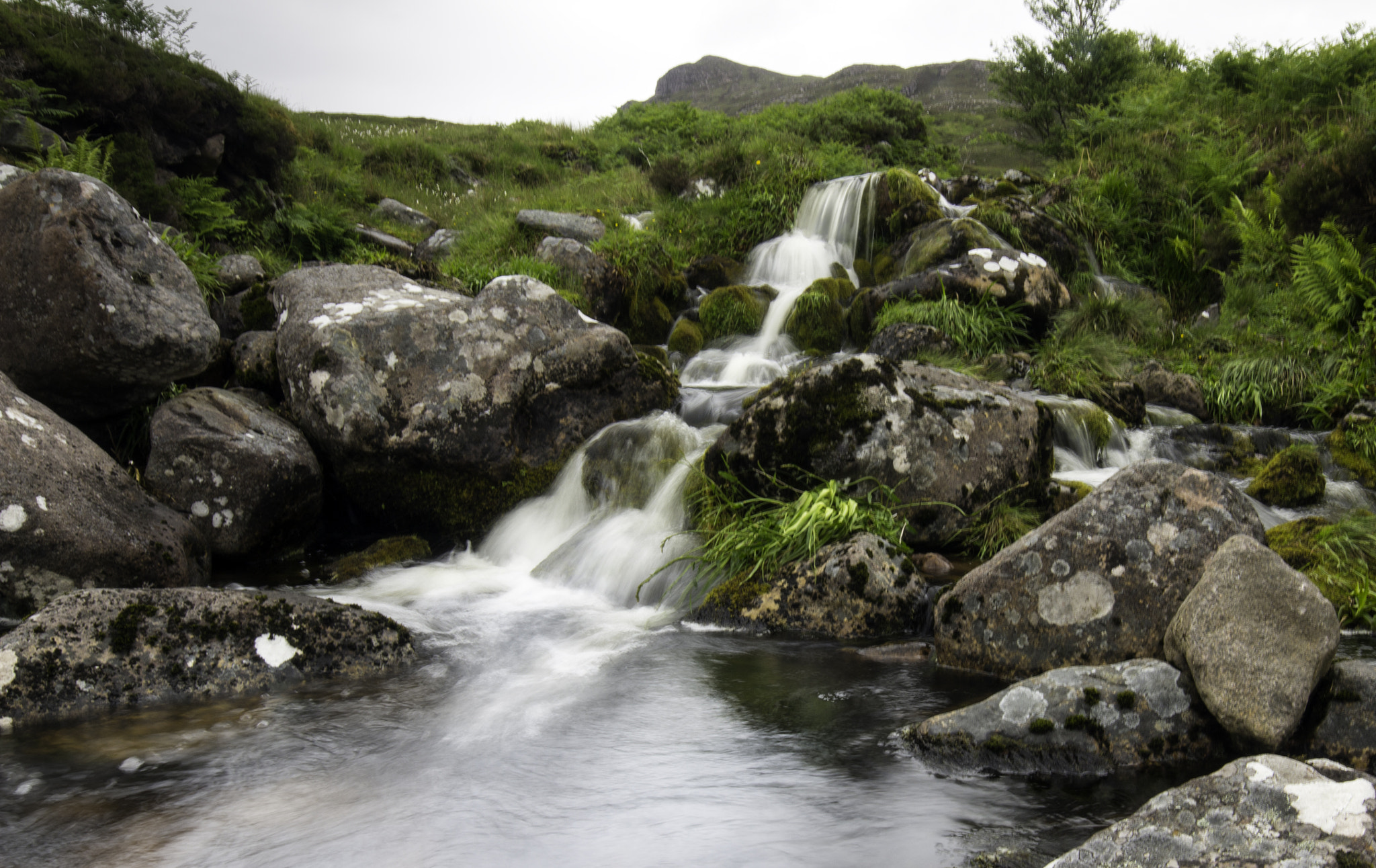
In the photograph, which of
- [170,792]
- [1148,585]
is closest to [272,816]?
[170,792]

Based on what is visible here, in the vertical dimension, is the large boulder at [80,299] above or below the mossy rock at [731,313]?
below

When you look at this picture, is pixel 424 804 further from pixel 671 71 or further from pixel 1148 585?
pixel 671 71

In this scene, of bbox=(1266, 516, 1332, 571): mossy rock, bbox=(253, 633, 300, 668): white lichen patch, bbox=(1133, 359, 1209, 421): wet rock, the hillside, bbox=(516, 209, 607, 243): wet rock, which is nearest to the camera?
bbox=(253, 633, 300, 668): white lichen patch

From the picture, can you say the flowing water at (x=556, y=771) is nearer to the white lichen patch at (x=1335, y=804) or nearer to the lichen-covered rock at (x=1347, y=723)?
the lichen-covered rock at (x=1347, y=723)

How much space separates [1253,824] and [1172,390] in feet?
26.7

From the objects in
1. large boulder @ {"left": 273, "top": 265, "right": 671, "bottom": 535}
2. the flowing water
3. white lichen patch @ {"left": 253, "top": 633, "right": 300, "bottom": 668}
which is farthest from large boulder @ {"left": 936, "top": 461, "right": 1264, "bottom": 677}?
large boulder @ {"left": 273, "top": 265, "right": 671, "bottom": 535}

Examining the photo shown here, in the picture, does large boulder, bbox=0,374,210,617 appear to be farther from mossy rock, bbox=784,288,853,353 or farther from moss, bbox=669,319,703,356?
mossy rock, bbox=784,288,853,353

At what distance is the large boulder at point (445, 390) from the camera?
22.7 ft

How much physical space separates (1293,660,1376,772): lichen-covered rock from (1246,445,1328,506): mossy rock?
13.3 ft

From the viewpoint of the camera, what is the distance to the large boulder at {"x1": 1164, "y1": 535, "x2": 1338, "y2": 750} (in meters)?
2.98

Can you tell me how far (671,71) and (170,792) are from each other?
93910mm

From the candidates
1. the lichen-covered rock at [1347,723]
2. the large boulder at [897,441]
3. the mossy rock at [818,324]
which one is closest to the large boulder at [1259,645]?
the lichen-covered rock at [1347,723]

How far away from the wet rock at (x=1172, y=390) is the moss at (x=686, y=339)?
18.0 ft

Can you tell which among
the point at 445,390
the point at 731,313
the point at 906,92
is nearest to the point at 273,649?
the point at 445,390
